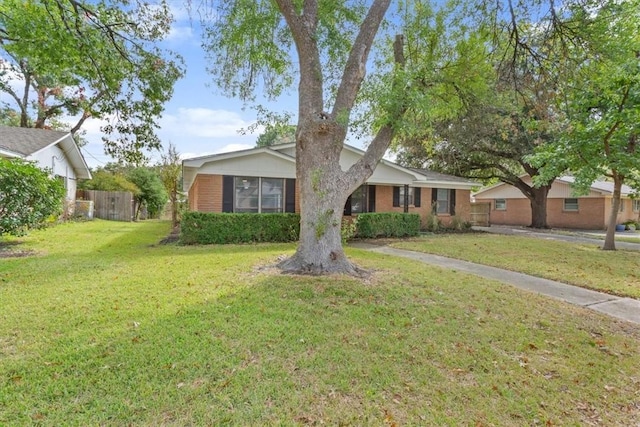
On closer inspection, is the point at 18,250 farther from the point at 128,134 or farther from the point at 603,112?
the point at 603,112

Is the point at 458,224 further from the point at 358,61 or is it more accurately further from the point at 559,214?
the point at 559,214

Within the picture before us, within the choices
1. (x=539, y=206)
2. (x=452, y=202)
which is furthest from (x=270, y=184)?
(x=539, y=206)

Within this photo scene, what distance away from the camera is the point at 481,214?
24.8 m

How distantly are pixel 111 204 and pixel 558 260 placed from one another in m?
24.7

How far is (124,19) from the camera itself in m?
6.56

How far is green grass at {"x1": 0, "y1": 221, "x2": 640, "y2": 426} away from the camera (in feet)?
9.04

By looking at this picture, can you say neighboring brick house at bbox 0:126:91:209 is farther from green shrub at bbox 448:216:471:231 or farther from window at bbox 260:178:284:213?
green shrub at bbox 448:216:471:231

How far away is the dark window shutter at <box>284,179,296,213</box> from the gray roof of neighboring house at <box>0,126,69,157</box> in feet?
36.0

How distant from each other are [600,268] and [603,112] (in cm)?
601

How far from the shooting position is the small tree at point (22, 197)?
9.29 meters

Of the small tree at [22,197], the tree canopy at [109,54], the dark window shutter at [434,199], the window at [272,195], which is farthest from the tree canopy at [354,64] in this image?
the dark window shutter at [434,199]

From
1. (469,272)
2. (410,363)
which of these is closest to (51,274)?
(410,363)

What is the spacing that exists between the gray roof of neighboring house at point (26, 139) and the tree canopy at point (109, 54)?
10277mm

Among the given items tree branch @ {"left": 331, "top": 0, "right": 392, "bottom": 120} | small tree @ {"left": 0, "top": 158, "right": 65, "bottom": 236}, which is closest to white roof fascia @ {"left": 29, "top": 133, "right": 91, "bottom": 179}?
small tree @ {"left": 0, "top": 158, "right": 65, "bottom": 236}
